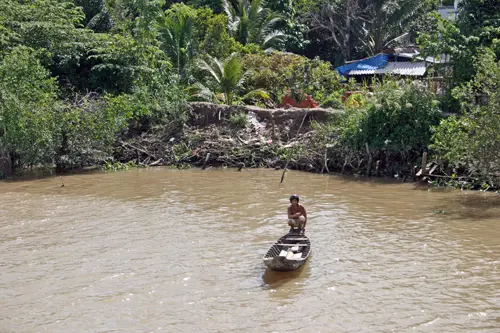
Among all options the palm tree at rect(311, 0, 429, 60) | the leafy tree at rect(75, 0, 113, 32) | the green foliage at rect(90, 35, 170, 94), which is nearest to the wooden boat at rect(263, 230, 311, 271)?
the green foliage at rect(90, 35, 170, 94)

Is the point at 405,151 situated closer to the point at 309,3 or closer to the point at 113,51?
the point at 113,51

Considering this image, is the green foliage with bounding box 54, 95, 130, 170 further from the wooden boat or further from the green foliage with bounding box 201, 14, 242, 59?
the wooden boat

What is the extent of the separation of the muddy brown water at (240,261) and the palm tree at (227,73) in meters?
6.28

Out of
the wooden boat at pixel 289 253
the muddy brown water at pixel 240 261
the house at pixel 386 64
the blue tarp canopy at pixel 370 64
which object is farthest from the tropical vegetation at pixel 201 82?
the wooden boat at pixel 289 253

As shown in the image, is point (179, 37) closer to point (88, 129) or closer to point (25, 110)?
point (88, 129)

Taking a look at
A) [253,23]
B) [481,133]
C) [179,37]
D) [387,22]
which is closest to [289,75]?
[179,37]

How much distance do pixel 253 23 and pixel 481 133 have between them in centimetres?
1571

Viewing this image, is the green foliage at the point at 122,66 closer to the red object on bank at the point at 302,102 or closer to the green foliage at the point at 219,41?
the green foliage at the point at 219,41

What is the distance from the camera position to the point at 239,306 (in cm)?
921

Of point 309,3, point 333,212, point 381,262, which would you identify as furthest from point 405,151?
point 309,3

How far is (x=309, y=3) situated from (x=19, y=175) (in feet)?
63.1

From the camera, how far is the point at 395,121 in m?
19.0

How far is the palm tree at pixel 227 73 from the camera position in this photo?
23.2 m

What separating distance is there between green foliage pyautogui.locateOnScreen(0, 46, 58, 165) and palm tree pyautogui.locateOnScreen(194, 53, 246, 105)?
5901 mm
